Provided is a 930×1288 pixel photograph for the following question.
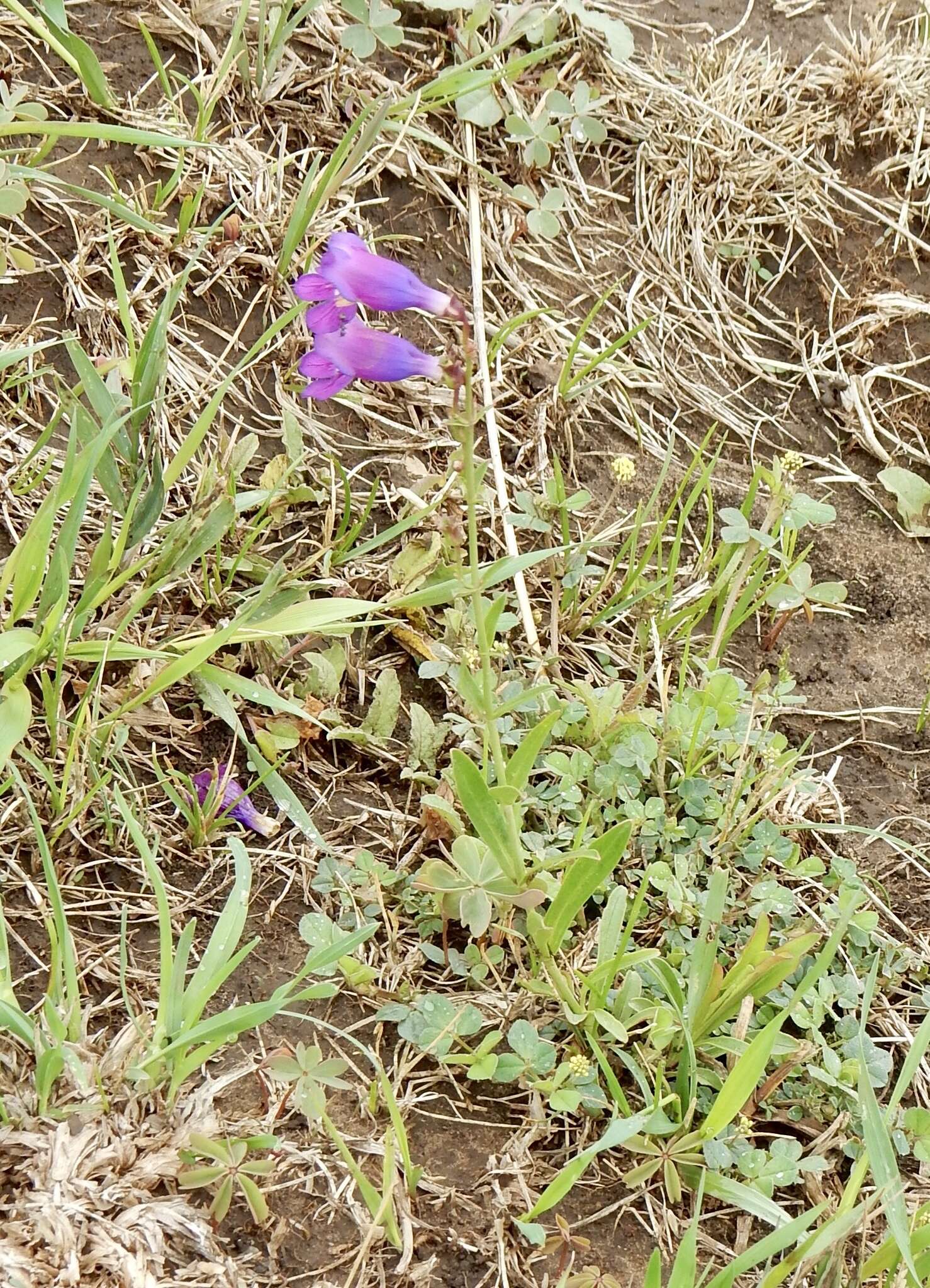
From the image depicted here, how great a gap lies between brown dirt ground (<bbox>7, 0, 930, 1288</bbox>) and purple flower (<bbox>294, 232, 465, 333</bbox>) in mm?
677

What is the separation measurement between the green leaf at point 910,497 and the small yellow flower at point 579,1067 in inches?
50.9

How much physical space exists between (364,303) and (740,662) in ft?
3.15

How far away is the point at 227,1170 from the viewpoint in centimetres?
126

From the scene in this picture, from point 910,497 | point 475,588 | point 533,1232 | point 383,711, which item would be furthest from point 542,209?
point 533,1232

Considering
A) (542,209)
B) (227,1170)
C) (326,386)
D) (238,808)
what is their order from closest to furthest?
(227,1170) < (326,386) < (238,808) < (542,209)

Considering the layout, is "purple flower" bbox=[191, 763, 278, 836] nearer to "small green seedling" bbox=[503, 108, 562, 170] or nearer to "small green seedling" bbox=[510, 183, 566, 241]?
"small green seedling" bbox=[510, 183, 566, 241]

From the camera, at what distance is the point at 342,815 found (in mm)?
1669

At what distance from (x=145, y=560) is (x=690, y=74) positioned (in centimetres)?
174

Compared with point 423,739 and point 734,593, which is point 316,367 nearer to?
point 423,739

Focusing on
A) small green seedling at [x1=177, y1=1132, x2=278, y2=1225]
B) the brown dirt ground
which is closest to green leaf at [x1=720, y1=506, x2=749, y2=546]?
the brown dirt ground

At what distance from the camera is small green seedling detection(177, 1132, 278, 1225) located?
124cm

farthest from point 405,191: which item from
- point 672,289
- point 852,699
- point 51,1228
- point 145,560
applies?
point 51,1228

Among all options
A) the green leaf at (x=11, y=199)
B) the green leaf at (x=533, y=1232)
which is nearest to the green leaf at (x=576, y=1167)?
the green leaf at (x=533, y=1232)

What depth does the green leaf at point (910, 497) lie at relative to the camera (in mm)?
2234
